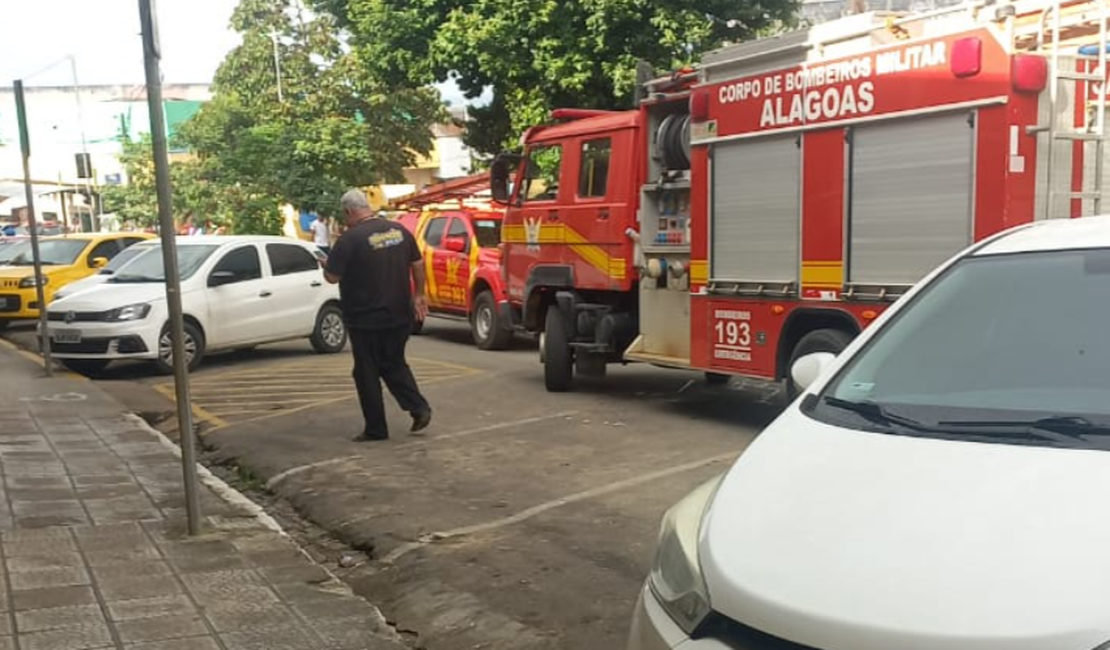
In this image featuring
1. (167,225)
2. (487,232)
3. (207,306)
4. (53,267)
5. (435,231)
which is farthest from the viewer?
(53,267)

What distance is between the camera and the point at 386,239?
7781 millimetres

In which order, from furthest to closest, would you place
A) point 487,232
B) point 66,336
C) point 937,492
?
point 487,232, point 66,336, point 937,492

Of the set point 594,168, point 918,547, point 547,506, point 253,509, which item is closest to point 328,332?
point 594,168

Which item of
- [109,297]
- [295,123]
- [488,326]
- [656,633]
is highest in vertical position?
[295,123]

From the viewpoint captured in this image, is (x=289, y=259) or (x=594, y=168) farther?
(x=289, y=259)

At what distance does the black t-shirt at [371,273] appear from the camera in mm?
7715

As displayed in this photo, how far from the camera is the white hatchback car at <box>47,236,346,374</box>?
1135 centimetres

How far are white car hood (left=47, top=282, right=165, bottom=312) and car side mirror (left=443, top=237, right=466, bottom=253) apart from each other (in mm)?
4102

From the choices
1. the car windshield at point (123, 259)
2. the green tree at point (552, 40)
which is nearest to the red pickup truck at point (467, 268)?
the green tree at point (552, 40)

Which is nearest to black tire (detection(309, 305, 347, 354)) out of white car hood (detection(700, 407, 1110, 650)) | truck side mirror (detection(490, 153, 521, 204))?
truck side mirror (detection(490, 153, 521, 204))

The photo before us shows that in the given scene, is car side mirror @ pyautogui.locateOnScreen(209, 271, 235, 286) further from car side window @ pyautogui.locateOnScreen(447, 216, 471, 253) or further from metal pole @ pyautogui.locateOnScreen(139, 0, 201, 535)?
metal pole @ pyautogui.locateOnScreen(139, 0, 201, 535)

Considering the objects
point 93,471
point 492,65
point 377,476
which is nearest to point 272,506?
point 377,476

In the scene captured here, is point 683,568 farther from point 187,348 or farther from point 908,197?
point 187,348

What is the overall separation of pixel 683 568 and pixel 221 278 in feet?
34.6
